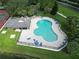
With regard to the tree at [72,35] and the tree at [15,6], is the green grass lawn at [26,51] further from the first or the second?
the tree at [15,6]

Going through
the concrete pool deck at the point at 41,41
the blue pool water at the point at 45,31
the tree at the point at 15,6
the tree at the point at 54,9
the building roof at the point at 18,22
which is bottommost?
the blue pool water at the point at 45,31

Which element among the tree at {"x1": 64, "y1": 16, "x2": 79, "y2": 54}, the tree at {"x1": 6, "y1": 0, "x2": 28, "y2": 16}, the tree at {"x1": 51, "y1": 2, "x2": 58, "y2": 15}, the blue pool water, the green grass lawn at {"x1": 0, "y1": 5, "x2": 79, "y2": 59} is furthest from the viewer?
the tree at {"x1": 51, "y1": 2, "x2": 58, "y2": 15}

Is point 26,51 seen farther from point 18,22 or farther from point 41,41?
point 18,22

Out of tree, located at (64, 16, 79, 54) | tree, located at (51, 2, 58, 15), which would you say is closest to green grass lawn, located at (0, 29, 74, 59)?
tree, located at (64, 16, 79, 54)

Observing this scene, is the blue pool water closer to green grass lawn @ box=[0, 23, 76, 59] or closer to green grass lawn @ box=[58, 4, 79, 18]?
green grass lawn @ box=[0, 23, 76, 59]

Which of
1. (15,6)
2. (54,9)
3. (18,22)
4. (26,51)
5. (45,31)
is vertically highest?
(15,6)

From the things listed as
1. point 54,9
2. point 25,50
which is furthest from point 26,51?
point 54,9

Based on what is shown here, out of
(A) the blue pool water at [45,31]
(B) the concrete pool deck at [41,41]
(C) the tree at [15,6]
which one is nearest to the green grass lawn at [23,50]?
(B) the concrete pool deck at [41,41]

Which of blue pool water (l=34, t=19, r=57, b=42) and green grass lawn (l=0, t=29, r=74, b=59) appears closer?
green grass lawn (l=0, t=29, r=74, b=59)
